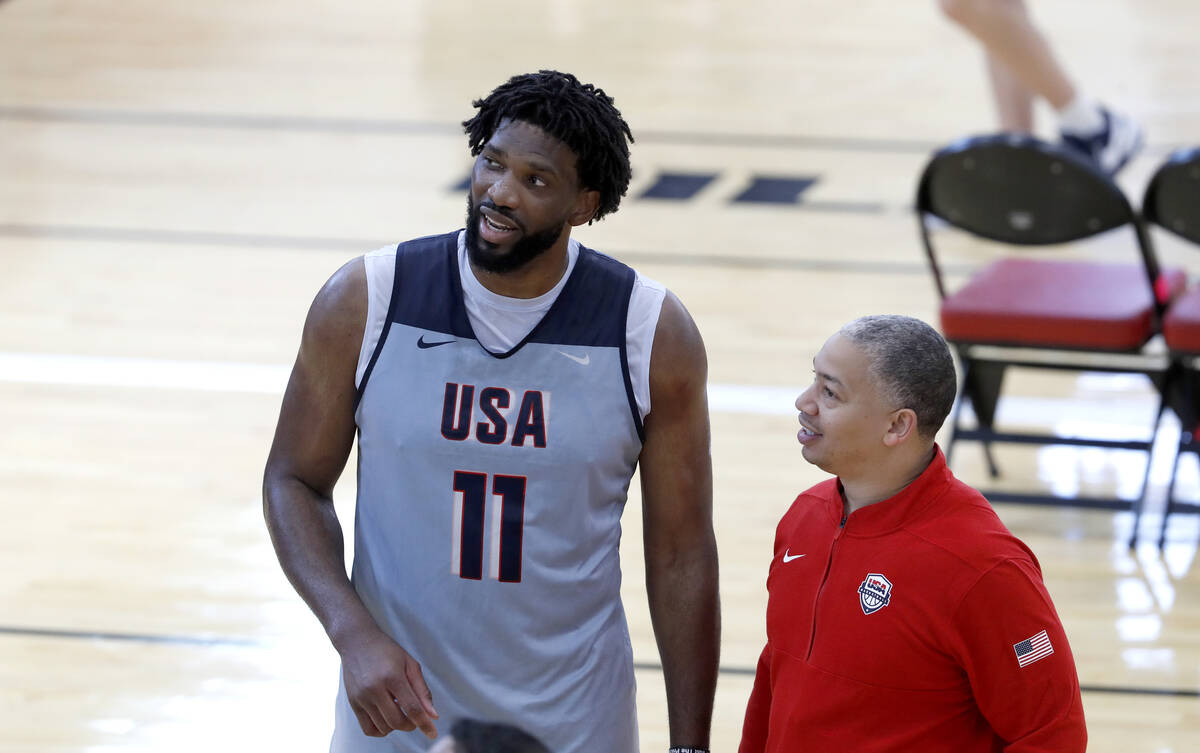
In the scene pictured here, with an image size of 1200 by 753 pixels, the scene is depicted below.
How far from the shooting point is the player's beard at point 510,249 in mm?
1898

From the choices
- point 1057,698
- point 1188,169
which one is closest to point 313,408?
point 1057,698

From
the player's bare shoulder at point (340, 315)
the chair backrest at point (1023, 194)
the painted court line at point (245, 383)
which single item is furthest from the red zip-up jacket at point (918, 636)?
the painted court line at point (245, 383)

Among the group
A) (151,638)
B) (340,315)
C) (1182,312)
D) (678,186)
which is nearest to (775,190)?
(678,186)

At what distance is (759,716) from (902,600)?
317mm

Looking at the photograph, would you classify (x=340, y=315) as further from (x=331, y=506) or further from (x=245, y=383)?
(x=245, y=383)

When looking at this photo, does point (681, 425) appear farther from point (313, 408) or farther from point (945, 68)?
point (945, 68)

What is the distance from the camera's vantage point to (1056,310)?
13.5 feet

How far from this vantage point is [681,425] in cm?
200

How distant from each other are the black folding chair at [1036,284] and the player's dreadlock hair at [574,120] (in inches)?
92.1

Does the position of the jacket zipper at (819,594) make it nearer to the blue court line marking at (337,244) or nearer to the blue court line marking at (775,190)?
the blue court line marking at (337,244)

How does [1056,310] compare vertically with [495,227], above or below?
below

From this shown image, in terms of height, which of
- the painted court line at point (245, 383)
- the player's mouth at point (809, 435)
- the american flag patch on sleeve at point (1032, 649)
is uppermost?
the player's mouth at point (809, 435)

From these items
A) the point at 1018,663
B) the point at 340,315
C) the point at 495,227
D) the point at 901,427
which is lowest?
the point at 1018,663

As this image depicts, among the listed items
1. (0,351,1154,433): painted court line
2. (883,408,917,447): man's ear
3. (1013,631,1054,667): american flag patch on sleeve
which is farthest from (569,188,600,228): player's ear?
(0,351,1154,433): painted court line
